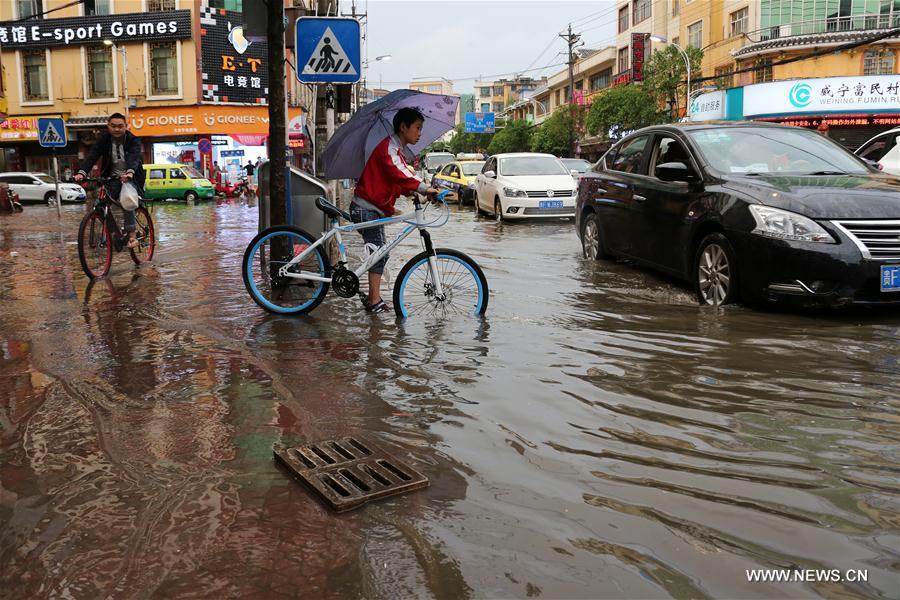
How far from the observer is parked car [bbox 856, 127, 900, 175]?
1105 centimetres

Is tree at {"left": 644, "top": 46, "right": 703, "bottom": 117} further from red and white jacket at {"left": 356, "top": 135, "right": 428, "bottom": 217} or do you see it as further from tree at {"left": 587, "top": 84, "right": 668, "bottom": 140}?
red and white jacket at {"left": 356, "top": 135, "right": 428, "bottom": 217}

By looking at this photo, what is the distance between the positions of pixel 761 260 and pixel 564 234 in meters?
7.71

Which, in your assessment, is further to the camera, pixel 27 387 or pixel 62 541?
pixel 27 387

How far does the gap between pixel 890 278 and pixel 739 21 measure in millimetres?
45553

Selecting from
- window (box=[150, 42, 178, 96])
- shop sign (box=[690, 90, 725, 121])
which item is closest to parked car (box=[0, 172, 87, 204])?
window (box=[150, 42, 178, 96])

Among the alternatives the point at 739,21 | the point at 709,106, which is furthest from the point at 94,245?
the point at 739,21

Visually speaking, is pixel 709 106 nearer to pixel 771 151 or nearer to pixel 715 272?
pixel 771 151

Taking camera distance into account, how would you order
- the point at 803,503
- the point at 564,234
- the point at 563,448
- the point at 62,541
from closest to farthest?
the point at 62,541 → the point at 803,503 → the point at 563,448 → the point at 564,234

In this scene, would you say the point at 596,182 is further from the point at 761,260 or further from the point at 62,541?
the point at 62,541

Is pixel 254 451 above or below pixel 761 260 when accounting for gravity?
below

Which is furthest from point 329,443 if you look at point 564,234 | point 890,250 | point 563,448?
point 564,234

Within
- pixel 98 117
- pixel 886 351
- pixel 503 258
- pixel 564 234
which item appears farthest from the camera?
pixel 98 117

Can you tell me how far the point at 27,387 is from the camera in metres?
4.53

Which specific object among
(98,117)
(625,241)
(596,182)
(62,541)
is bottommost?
(62,541)
